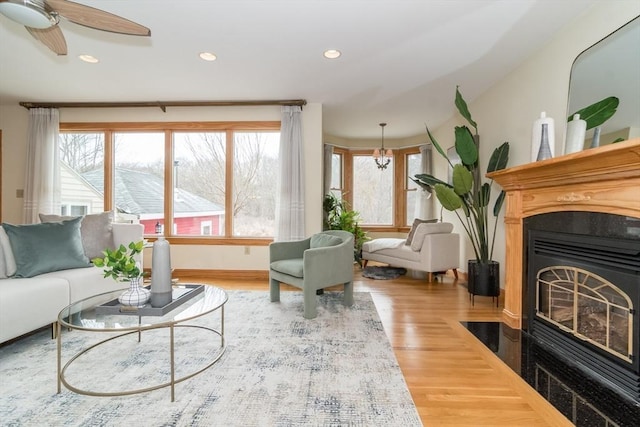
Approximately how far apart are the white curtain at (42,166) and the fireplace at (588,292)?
591 cm

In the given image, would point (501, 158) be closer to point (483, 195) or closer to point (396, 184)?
point (483, 195)

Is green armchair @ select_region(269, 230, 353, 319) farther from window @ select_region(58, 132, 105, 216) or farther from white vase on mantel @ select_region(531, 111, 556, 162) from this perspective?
window @ select_region(58, 132, 105, 216)

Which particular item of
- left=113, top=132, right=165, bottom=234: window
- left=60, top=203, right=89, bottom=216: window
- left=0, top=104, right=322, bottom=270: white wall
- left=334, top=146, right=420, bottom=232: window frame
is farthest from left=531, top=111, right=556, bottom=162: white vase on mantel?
left=60, top=203, right=89, bottom=216: window

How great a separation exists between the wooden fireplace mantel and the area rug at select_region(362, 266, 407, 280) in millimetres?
2089

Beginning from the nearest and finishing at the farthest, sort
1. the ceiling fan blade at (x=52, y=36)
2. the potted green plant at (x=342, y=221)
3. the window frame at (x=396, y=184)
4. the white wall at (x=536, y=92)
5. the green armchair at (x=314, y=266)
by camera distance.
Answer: the ceiling fan blade at (x=52, y=36) < the white wall at (x=536, y=92) < the green armchair at (x=314, y=266) < the potted green plant at (x=342, y=221) < the window frame at (x=396, y=184)

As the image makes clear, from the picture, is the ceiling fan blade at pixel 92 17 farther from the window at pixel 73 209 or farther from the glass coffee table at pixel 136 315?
the window at pixel 73 209

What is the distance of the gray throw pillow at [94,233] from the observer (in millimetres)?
3068

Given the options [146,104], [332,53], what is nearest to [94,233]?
A: [146,104]

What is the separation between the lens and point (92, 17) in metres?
1.92

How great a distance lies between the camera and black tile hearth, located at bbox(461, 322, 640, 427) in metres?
1.45

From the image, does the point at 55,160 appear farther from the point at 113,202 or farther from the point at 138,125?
the point at 138,125

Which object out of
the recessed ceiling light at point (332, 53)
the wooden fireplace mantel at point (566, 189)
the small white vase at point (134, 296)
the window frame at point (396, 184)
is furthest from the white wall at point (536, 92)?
the small white vase at point (134, 296)

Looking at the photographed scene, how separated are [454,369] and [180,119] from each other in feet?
15.0

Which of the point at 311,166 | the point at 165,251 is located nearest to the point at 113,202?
the point at 311,166
